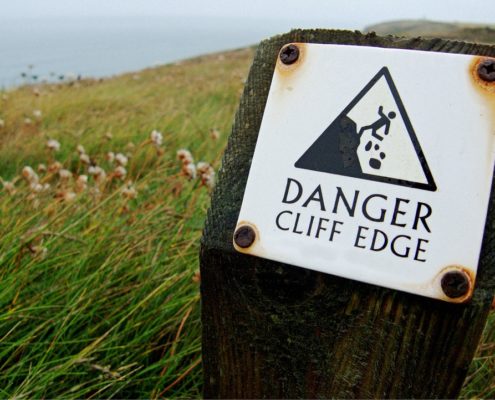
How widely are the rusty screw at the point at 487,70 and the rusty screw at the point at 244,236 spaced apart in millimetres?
460

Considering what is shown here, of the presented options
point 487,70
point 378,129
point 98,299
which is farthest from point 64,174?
point 487,70

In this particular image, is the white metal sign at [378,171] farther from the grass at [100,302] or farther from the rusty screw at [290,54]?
the grass at [100,302]

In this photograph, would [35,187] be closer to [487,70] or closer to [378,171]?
[378,171]

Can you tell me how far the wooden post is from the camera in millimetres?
896

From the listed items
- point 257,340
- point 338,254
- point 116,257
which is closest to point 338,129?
point 338,254

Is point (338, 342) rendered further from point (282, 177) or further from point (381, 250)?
point (282, 177)

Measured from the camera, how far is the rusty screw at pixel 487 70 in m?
0.88

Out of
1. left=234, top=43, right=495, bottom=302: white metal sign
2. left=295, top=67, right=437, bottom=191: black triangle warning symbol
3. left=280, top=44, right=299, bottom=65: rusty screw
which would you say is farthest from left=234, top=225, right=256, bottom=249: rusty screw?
left=280, top=44, right=299, bottom=65: rusty screw

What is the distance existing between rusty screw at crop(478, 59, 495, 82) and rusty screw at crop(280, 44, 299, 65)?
315mm

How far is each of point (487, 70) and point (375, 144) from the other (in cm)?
22

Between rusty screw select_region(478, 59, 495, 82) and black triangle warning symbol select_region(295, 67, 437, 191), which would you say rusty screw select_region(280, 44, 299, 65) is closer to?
black triangle warning symbol select_region(295, 67, 437, 191)

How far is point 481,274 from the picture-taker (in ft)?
2.85

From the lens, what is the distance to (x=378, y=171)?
0.90m

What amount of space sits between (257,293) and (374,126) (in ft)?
1.20
